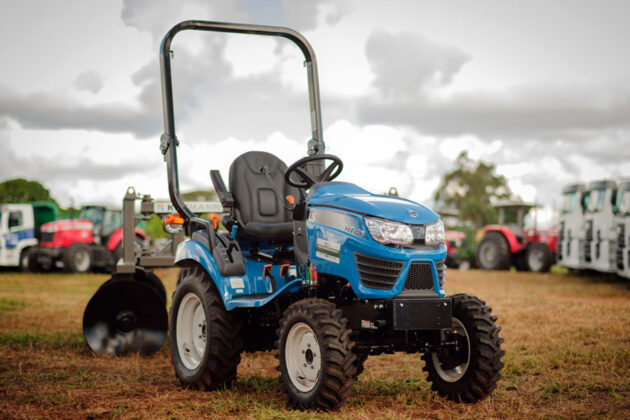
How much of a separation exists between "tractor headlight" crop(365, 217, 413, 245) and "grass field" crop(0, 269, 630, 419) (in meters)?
1.09

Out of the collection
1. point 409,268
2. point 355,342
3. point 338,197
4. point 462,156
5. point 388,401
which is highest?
point 462,156

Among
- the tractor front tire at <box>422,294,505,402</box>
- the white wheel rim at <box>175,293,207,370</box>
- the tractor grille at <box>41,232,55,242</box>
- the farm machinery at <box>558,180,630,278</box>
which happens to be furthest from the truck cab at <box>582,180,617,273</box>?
the tractor grille at <box>41,232,55,242</box>

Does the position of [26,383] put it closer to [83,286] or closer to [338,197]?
[338,197]

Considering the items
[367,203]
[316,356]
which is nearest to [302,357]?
[316,356]

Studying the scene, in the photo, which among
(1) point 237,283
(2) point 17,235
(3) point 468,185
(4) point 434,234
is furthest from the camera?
(3) point 468,185

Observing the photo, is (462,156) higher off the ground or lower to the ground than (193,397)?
higher

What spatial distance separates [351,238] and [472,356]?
1153 millimetres

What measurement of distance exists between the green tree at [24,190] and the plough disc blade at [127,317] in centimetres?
3031

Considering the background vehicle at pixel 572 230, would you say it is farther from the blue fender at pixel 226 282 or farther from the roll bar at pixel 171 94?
the blue fender at pixel 226 282

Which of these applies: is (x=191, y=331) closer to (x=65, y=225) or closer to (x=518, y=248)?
(x=65, y=225)

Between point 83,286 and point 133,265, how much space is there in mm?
9706

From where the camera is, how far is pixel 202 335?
6.01 meters

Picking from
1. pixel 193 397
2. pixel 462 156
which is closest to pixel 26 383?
pixel 193 397

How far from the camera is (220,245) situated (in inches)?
231
